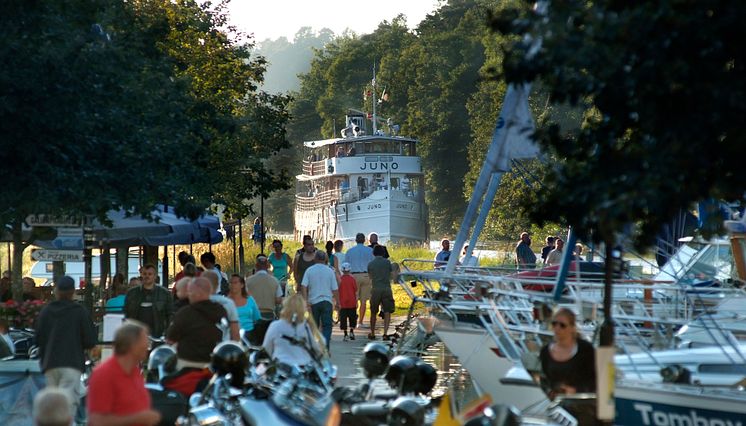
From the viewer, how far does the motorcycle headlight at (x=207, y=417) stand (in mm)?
10805

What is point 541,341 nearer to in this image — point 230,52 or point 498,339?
point 498,339

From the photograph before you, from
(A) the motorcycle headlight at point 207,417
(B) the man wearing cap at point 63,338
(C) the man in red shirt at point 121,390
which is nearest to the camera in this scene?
(C) the man in red shirt at point 121,390

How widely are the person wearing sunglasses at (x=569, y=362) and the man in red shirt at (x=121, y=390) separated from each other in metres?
→ 3.99

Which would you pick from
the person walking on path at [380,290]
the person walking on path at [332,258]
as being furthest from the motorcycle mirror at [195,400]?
the person walking on path at [380,290]

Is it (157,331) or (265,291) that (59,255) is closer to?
(265,291)

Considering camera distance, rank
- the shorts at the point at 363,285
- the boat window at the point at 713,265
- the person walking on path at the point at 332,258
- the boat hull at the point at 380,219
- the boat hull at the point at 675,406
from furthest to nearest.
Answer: the boat hull at the point at 380,219, the shorts at the point at 363,285, the person walking on path at the point at 332,258, the boat window at the point at 713,265, the boat hull at the point at 675,406

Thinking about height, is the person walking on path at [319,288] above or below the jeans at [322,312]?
above

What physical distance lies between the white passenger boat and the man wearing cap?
229ft

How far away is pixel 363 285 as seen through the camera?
2909 cm

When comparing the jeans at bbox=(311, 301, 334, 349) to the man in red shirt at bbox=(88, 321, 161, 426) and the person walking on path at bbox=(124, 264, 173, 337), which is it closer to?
the person walking on path at bbox=(124, 264, 173, 337)

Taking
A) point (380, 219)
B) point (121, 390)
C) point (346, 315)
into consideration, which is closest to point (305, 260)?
point (346, 315)

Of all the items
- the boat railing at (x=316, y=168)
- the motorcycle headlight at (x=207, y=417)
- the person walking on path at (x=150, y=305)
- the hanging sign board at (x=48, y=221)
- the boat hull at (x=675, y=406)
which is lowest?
the boat hull at (x=675, y=406)

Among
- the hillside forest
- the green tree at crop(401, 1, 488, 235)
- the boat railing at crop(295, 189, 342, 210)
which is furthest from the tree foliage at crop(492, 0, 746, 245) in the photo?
the green tree at crop(401, 1, 488, 235)

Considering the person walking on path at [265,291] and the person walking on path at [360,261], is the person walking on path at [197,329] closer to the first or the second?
the person walking on path at [265,291]
